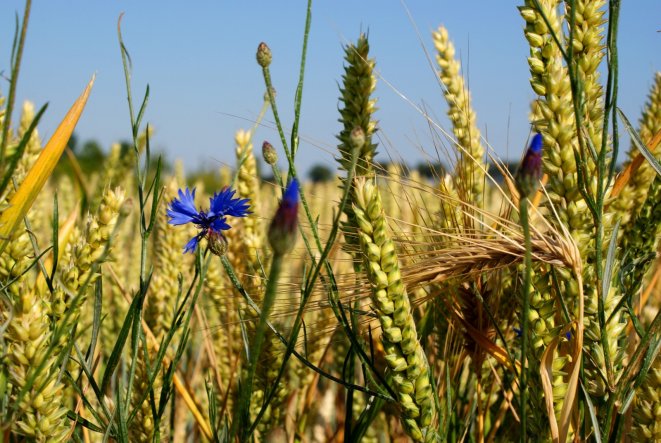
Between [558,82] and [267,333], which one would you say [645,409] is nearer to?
[558,82]

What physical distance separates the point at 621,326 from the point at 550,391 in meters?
0.14

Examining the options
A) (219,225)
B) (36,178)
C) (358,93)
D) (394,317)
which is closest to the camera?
(394,317)

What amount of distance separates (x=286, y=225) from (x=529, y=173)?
0.25m

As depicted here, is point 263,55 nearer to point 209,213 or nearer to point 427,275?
point 209,213

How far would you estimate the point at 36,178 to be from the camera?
91 centimetres

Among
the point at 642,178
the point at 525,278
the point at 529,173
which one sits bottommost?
the point at 525,278

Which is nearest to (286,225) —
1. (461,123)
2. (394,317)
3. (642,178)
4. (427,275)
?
(394,317)

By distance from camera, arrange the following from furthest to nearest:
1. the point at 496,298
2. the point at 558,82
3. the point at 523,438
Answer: the point at 496,298 < the point at 558,82 < the point at 523,438

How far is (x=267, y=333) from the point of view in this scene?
125cm

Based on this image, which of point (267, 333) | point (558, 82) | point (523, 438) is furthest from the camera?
point (267, 333)

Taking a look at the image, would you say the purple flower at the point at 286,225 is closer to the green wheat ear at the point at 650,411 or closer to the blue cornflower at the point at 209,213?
the blue cornflower at the point at 209,213

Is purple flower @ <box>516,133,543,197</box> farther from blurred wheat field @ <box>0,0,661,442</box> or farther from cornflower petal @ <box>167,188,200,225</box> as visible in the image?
cornflower petal @ <box>167,188,200,225</box>

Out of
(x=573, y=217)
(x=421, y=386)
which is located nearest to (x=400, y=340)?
(x=421, y=386)

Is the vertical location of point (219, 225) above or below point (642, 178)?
below
